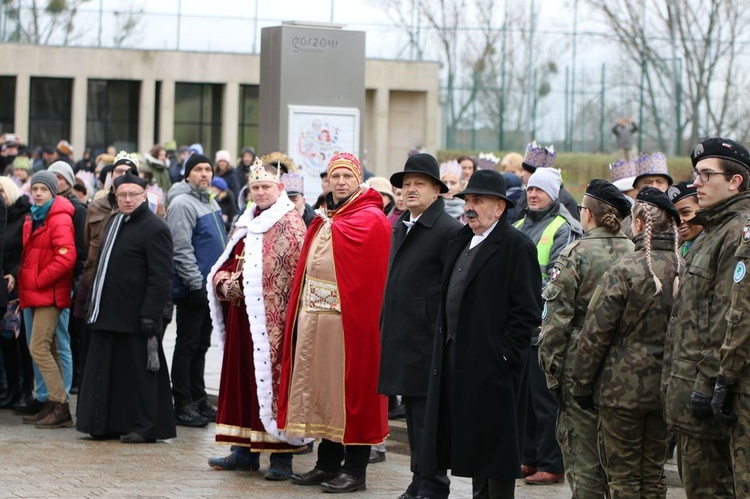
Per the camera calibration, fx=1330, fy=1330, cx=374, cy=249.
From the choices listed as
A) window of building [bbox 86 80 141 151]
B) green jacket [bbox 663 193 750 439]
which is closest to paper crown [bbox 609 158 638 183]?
green jacket [bbox 663 193 750 439]

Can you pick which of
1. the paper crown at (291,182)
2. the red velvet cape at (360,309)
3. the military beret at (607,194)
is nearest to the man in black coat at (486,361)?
the military beret at (607,194)

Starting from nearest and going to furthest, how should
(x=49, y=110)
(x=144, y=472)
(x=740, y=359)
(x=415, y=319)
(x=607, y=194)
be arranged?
(x=740, y=359) < (x=607, y=194) < (x=415, y=319) < (x=144, y=472) < (x=49, y=110)

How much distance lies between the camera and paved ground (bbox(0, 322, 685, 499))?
8.84 meters

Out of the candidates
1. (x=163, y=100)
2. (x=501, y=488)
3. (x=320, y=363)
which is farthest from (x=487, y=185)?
(x=163, y=100)

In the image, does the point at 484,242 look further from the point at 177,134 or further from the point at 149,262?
the point at 177,134

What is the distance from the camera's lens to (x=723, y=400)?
19.5ft

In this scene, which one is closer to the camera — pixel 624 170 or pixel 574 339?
pixel 574 339

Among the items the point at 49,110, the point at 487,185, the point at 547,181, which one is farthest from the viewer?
the point at 49,110

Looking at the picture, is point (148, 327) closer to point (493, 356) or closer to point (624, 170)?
point (493, 356)

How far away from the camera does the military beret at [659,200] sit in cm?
716

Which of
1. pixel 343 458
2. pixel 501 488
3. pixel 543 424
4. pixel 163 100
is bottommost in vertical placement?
pixel 343 458

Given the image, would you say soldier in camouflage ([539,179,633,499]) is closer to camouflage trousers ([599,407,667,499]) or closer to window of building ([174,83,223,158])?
camouflage trousers ([599,407,667,499])

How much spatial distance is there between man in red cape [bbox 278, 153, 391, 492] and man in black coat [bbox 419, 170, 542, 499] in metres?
1.26

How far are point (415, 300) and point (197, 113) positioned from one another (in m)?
34.2
